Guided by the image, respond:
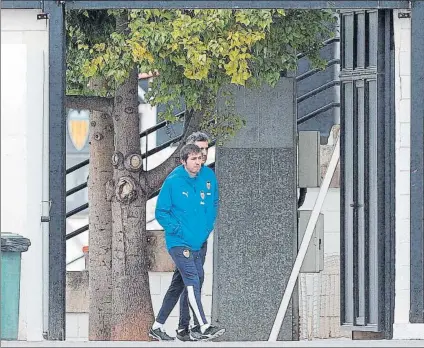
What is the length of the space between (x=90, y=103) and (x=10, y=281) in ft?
10.9

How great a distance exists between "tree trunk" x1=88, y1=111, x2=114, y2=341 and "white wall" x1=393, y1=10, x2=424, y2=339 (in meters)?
3.96

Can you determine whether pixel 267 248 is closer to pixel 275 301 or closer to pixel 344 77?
pixel 275 301

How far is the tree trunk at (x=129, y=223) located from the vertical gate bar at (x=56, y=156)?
2.99 metres

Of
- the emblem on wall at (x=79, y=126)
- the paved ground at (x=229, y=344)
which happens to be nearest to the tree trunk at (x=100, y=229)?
the paved ground at (x=229, y=344)

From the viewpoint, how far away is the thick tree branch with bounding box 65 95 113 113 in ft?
48.6

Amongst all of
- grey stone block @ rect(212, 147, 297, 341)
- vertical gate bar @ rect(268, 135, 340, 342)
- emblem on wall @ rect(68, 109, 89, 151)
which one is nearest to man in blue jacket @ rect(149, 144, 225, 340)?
vertical gate bar @ rect(268, 135, 340, 342)

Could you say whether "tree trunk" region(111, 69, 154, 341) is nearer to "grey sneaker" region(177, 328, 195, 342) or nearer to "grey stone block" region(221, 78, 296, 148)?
"grey stone block" region(221, 78, 296, 148)

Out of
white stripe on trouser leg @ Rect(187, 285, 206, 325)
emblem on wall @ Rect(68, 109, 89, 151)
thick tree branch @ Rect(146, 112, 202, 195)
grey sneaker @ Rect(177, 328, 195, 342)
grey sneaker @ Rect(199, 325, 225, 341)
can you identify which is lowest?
grey sneaker @ Rect(177, 328, 195, 342)

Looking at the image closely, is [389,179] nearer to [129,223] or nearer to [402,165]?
[402,165]

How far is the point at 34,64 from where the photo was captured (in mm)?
12148

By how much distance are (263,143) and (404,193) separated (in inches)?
105

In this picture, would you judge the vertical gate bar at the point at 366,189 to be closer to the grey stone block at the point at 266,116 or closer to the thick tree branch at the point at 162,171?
the grey stone block at the point at 266,116

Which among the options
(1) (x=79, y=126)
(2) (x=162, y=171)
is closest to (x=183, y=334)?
(2) (x=162, y=171)

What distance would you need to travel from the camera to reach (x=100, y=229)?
15750 millimetres
